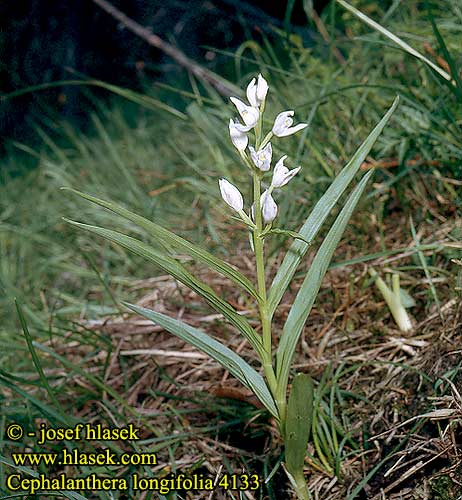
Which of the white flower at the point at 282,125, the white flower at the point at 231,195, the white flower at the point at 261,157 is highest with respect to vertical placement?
the white flower at the point at 282,125

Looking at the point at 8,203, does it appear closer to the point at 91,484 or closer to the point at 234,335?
the point at 234,335

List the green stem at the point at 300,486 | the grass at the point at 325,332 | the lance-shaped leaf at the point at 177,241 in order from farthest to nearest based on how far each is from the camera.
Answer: the grass at the point at 325,332 → the green stem at the point at 300,486 → the lance-shaped leaf at the point at 177,241

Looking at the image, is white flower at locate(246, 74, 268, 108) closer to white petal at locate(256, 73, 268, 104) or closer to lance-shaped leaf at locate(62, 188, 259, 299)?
white petal at locate(256, 73, 268, 104)

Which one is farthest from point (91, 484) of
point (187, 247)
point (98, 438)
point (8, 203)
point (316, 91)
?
point (8, 203)

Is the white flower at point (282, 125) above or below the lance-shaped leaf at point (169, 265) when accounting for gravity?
above

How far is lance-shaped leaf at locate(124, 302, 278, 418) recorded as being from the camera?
0.96 m

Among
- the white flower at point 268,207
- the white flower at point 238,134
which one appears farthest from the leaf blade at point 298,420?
the white flower at point 238,134

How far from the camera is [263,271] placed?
929 mm

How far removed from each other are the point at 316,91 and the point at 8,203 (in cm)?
150

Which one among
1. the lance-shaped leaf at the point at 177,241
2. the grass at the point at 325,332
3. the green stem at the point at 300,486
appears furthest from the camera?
the grass at the point at 325,332

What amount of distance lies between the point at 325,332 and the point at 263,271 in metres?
0.58

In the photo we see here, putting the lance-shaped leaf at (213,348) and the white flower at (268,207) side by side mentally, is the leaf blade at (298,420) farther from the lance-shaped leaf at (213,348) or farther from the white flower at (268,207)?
the white flower at (268,207)

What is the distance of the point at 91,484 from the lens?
3.88 ft

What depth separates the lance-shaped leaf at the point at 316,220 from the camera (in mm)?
977
